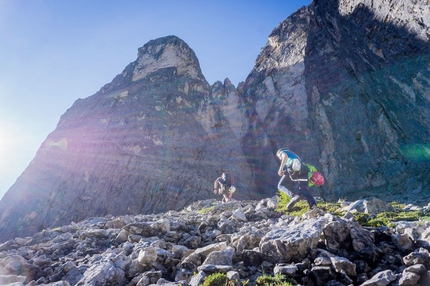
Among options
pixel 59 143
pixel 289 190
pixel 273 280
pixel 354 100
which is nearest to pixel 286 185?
pixel 289 190

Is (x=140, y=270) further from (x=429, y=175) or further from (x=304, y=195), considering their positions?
(x=429, y=175)

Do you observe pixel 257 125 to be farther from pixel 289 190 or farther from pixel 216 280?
pixel 216 280

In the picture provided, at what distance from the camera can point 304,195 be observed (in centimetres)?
974

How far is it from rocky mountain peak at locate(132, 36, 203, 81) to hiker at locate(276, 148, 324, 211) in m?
39.0

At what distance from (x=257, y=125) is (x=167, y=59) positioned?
62.8 feet

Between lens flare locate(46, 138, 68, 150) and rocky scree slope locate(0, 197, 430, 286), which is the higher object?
lens flare locate(46, 138, 68, 150)

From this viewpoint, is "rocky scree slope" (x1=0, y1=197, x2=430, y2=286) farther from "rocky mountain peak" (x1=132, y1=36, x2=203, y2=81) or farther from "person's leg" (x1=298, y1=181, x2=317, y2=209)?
"rocky mountain peak" (x1=132, y1=36, x2=203, y2=81)

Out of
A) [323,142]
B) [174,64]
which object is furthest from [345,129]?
[174,64]

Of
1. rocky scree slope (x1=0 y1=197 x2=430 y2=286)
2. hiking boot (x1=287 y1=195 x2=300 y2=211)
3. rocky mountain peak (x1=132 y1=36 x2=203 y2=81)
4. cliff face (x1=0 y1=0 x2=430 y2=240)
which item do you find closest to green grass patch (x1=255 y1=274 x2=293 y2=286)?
rocky scree slope (x1=0 y1=197 x2=430 y2=286)

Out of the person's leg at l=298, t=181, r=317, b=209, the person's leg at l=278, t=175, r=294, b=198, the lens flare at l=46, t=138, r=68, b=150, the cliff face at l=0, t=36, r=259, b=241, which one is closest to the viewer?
the person's leg at l=298, t=181, r=317, b=209

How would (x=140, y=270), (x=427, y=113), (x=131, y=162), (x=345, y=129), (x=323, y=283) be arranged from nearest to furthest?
(x=323, y=283), (x=140, y=270), (x=427, y=113), (x=345, y=129), (x=131, y=162)

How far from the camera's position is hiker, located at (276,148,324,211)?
996cm

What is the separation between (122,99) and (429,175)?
130 feet

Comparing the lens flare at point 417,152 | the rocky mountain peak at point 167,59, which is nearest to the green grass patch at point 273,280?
the lens flare at point 417,152
